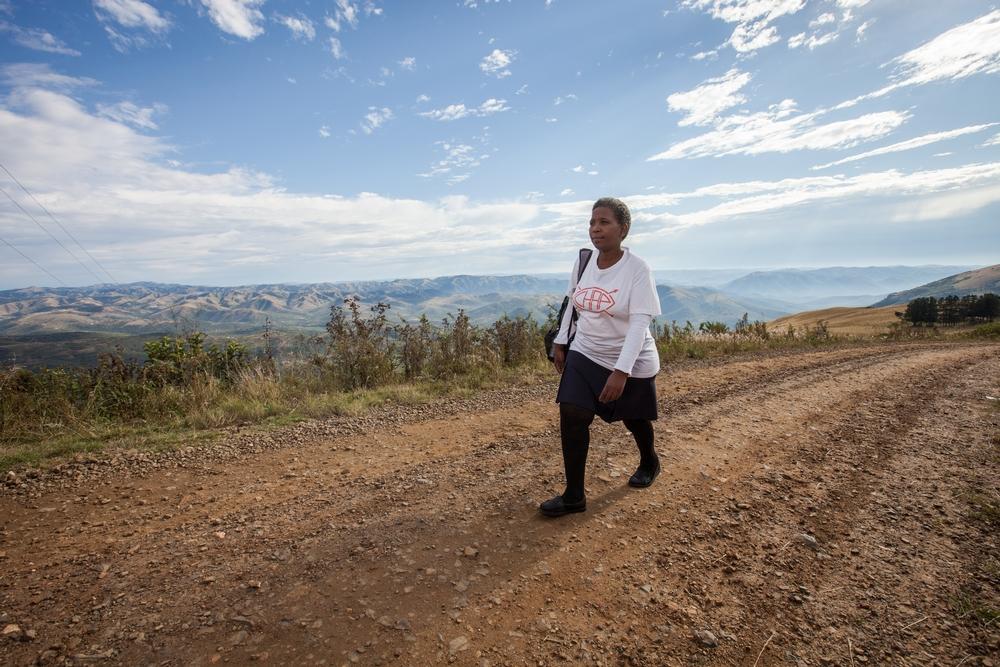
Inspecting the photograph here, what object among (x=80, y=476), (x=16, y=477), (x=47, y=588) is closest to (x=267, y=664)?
(x=47, y=588)

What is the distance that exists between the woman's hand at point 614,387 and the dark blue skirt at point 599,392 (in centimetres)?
14

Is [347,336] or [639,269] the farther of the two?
[347,336]

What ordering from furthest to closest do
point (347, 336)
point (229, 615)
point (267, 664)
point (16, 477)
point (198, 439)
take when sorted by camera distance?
point (347, 336) < point (198, 439) < point (16, 477) < point (229, 615) < point (267, 664)

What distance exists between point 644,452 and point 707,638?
1676mm

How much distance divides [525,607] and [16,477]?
480 cm

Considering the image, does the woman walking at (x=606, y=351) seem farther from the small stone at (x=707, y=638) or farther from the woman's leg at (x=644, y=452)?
the small stone at (x=707, y=638)

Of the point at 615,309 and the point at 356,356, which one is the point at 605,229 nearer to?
the point at 615,309

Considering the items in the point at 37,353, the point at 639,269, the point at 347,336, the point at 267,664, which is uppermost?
the point at 639,269

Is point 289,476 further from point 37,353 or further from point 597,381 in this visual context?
point 37,353

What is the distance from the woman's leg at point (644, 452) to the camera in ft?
11.9

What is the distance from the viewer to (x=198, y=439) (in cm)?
509

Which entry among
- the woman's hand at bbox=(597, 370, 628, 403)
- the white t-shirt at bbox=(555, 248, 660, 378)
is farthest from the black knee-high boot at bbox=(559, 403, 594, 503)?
the white t-shirt at bbox=(555, 248, 660, 378)

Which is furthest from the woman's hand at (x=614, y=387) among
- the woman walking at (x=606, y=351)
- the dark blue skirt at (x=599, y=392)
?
the dark blue skirt at (x=599, y=392)

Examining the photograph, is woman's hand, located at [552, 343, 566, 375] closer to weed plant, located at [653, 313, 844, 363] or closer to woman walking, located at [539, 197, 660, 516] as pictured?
woman walking, located at [539, 197, 660, 516]
